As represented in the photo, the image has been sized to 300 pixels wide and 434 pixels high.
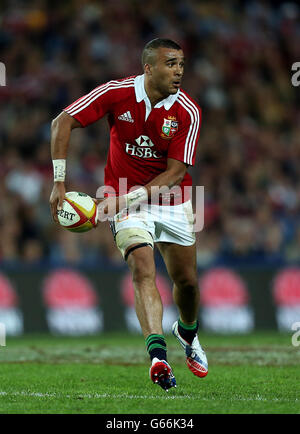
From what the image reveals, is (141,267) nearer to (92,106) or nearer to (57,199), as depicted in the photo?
(57,199)

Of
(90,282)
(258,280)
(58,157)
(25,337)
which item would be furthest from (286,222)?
(58,157)

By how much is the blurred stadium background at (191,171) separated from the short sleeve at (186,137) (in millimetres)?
6008

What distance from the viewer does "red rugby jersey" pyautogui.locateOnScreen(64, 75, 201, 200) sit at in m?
7.12

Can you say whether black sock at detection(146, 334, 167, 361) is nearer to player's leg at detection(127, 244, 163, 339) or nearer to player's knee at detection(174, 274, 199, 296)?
player's leg at detection(127, 244, 163, 339)

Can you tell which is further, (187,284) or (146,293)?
(187,284)

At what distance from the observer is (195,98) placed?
16.6 metres

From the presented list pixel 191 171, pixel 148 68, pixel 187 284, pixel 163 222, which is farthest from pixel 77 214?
pixel 191 171

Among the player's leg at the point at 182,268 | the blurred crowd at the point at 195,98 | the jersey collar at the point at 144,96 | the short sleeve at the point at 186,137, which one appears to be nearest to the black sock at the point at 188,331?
the player's leg at the point at 182,268

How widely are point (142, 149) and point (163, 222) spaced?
0.67 meters

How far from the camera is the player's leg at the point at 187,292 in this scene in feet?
24.3

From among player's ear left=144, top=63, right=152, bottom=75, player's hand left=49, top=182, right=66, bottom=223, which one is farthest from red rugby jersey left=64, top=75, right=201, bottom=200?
player's hand left=49, top=182, right=66, bottom=223

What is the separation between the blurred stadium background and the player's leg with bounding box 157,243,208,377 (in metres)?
5.27

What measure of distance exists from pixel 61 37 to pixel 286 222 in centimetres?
639

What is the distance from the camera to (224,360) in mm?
9086
